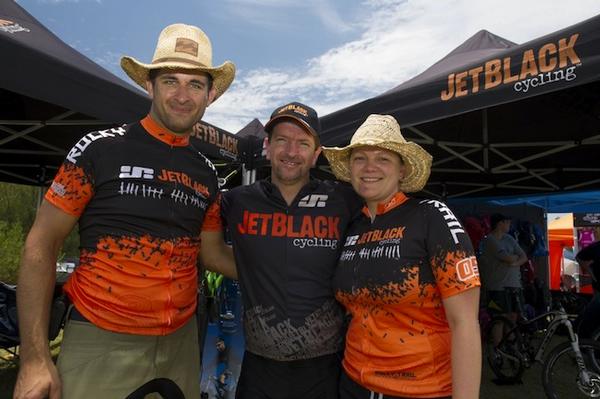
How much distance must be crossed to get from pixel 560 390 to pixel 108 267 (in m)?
5.79

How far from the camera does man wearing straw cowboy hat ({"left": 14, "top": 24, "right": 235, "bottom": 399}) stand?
1.63 m

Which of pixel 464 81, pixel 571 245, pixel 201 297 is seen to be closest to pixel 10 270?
pixel 201 297

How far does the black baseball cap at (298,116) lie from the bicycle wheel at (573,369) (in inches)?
169

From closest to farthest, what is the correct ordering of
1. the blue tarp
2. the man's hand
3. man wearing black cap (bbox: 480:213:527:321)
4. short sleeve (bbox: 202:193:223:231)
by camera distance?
the man's hand < short sleeve (bbox: 202:193:223:231) < man wearing black cap (bbox: 480:213:527:321) < the blue tarp

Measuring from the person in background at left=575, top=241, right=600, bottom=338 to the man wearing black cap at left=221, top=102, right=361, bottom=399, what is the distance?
5129mm

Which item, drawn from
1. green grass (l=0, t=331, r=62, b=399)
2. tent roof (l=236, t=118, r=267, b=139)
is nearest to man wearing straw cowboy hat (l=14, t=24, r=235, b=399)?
green grass (l=0, t=331, r=62, b=399)

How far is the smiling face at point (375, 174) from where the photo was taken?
2029 mm

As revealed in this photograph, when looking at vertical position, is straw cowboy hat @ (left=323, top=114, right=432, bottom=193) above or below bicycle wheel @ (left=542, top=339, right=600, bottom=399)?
above

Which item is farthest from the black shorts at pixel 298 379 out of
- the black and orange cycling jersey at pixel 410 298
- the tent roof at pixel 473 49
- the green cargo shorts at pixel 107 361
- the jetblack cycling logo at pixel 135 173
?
the tent roof at pixel 473 49

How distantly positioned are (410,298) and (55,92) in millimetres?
2421

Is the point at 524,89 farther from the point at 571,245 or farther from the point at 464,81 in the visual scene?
the point at 571,245

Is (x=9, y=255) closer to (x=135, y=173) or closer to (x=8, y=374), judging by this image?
(x=8, y=374)

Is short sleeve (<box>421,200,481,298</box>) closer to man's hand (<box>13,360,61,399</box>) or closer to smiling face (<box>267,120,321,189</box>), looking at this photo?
smiling face (<box>267,120,321,189</box>)

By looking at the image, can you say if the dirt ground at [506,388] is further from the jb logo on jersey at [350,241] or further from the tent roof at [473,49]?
the jb logo on jersey at [350,241]
